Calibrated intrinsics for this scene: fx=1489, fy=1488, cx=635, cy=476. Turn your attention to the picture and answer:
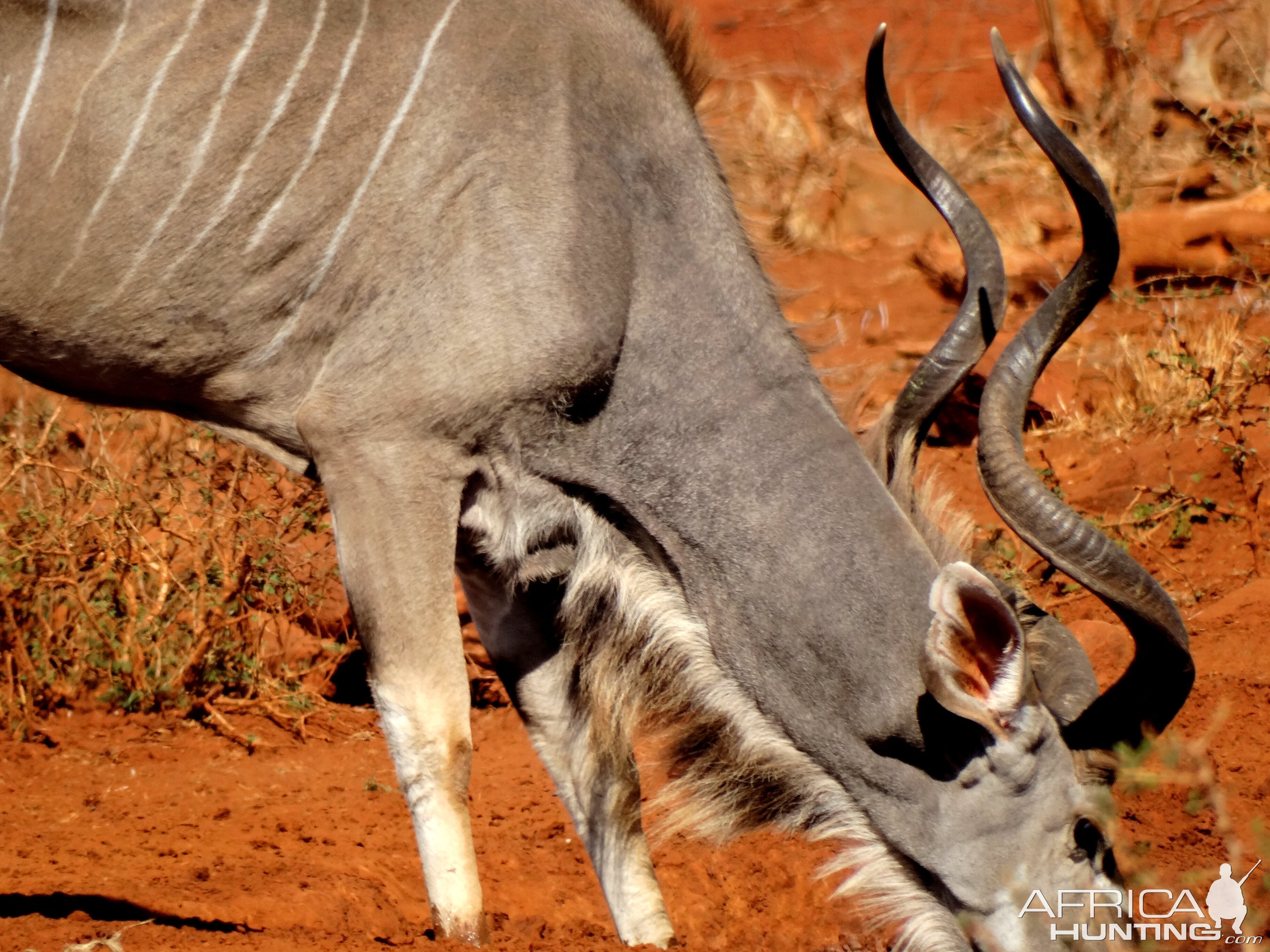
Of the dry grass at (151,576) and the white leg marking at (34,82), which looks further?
the dry grass at (151,576)

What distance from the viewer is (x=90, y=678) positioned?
4496 millimetres

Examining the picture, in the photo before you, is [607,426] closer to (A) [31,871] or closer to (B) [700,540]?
(B) [700,540]

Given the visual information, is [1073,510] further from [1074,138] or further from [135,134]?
[1074,138]

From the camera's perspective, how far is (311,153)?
2.68 m

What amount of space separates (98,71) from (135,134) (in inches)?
5.0

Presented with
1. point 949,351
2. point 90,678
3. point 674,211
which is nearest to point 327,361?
point 674,211

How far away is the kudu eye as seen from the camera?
262cm

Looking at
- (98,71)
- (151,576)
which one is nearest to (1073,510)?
(98,71)

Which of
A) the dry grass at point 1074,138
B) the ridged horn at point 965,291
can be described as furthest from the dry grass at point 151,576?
the dry grass at point 1074,138

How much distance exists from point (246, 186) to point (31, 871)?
1.75m

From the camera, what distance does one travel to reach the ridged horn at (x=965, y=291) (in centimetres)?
273

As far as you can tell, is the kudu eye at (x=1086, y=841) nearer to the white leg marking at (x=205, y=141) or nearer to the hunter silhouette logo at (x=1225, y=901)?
the hunter silhouette logo at (x=1225, y=901)

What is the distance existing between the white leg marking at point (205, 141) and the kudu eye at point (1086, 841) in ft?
6.38

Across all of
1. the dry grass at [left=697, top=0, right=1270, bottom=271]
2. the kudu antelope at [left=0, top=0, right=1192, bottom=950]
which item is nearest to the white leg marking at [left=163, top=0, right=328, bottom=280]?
the kudu antelope at [left=0, top=0, right=1192, bottom=950]
